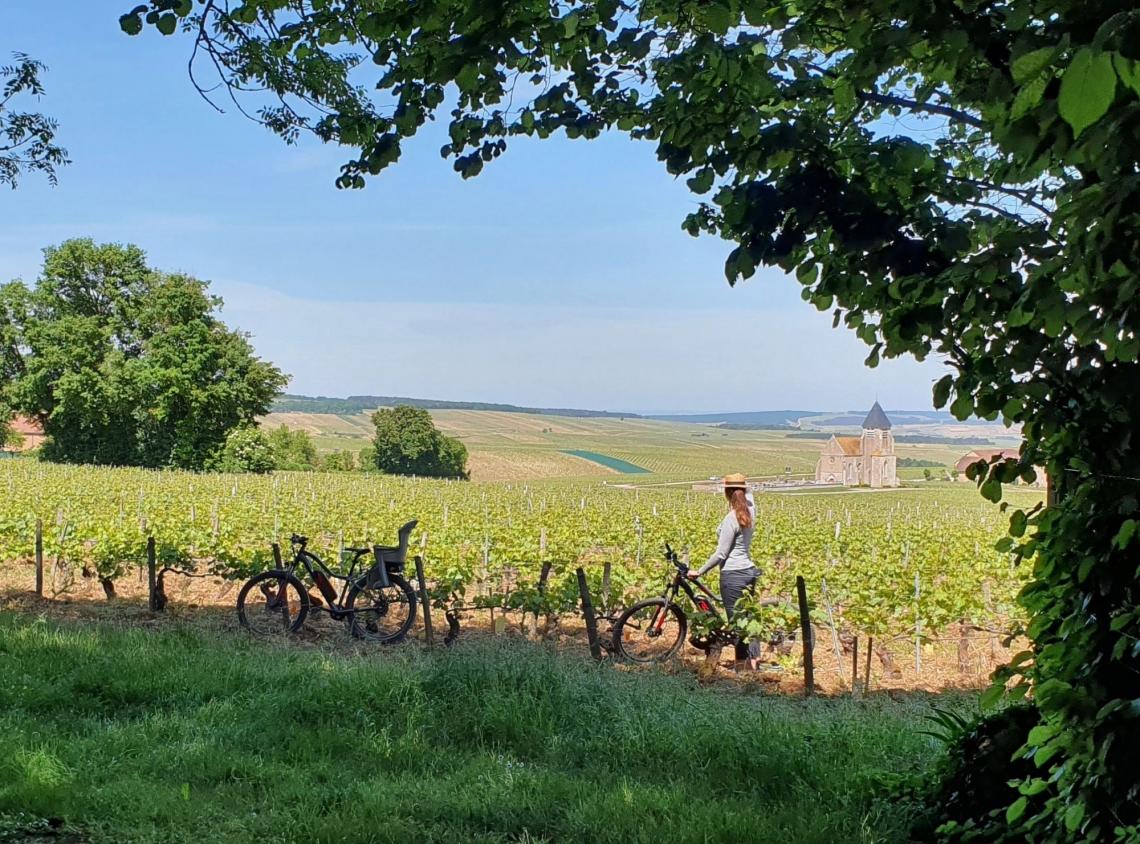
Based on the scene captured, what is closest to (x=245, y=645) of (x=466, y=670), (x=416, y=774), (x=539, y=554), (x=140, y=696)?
(x=140, y=696)

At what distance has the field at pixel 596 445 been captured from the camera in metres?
60.9

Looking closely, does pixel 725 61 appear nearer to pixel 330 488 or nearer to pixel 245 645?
pixel 245 645

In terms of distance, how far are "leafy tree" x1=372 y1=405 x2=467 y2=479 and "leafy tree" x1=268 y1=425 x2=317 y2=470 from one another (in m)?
5.26

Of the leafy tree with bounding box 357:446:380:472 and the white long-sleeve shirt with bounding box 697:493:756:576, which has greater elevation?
the white long-sleeve shirt with bounding box 697:493:756:576

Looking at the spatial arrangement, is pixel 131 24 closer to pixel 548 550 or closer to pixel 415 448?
pixel 548 550

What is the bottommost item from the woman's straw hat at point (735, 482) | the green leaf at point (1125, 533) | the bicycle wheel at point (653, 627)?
the bicycle wheel at point (653, 627)

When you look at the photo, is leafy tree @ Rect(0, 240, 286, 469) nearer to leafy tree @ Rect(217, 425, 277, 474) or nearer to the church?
leafy tree @ Rect(217, 425, 277, 474)

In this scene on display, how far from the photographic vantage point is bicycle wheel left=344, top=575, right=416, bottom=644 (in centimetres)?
961

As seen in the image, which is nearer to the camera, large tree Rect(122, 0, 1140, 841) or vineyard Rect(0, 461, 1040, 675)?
large tree Rect(122, 0, 1140, 841)

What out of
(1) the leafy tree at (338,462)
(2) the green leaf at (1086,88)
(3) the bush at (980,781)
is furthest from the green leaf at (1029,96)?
(1) the leafy tree at (338,462)

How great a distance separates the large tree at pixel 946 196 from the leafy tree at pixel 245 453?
161ft

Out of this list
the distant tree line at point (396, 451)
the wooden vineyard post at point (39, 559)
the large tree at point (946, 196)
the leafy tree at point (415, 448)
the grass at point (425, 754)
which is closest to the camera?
Answer: the large tree at point (946, 196)

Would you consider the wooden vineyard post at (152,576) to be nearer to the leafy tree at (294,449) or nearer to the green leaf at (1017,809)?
the green leaf at (1017,809)

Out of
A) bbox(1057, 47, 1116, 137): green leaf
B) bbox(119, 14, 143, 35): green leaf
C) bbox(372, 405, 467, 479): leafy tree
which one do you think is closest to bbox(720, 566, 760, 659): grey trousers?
bbox(119, 14, 143, 35): green leaf
